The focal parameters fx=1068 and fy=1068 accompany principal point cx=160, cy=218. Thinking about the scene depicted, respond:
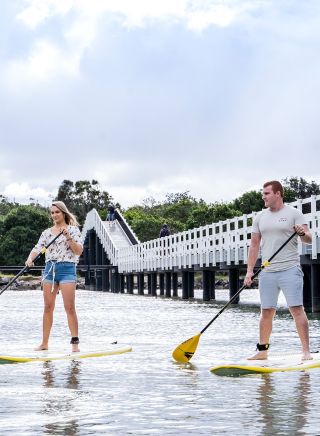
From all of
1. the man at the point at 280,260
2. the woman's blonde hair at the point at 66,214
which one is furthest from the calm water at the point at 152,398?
the woman's blonde hair at the point at 66,214

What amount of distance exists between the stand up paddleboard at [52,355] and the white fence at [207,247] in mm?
11597

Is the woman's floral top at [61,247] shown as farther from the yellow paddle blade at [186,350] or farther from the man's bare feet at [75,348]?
the yellow paddle blade at [186,350]

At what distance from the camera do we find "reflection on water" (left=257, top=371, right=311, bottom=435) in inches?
260

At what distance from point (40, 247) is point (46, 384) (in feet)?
9.19

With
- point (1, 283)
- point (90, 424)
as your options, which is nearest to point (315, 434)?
point (90, 424)

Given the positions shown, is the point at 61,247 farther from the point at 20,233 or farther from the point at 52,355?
the point at 20,233

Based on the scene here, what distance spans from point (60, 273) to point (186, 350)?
1.63m

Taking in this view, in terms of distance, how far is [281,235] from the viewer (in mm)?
10062

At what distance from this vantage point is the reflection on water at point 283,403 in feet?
21.6

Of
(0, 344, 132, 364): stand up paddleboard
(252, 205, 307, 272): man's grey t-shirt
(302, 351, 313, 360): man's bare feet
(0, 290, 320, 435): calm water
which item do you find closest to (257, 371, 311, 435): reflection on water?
(0, 290, 320, 435): calm water

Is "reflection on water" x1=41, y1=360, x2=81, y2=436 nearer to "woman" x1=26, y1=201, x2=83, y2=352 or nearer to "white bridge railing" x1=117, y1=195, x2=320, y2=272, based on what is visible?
"woman" x1=26, y1=201, x2=83, y2=352

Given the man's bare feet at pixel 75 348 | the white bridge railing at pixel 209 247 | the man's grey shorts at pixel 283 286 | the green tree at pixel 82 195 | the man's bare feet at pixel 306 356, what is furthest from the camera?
the green tree at pixel 82 195

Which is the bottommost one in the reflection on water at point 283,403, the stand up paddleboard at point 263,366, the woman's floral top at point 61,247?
the reflection on water at point 283,403

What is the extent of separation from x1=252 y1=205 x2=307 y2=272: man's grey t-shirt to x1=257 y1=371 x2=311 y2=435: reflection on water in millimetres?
1106
